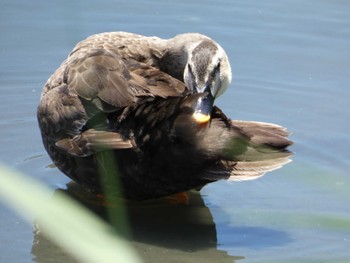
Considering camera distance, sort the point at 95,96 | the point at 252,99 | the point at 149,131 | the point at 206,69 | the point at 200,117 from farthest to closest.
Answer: the point at 252,99 < the point at 206,69 < the point at 95,96 < the point at 149,131 < the point at 200,117

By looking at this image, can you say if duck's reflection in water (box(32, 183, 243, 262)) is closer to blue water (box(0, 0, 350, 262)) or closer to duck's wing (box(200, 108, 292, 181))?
blue water (box(0, 0, 350, 262))

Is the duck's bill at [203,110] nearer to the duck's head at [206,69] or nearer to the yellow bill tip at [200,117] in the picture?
the yellow bill tip at [200,117]

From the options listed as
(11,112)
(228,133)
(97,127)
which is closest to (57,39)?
(11,112)

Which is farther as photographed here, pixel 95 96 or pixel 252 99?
pixel 252 99

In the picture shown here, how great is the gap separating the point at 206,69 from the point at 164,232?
103cm

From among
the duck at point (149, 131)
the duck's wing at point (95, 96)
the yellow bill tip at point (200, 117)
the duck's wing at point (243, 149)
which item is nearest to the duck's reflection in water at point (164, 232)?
the duck at point (149, 131)

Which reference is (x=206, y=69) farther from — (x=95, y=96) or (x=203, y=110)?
(x=95, y=96)

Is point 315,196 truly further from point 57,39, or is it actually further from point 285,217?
point 57,39

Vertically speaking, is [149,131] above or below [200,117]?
below

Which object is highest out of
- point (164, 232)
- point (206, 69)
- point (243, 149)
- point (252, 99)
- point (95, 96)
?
point (206, 69)

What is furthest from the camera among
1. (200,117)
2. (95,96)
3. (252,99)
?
(252,99)

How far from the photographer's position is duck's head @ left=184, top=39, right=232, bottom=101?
458 cm

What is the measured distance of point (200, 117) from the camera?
4066 mm

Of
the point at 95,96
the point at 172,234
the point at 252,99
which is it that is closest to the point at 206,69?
the point at 95,96
